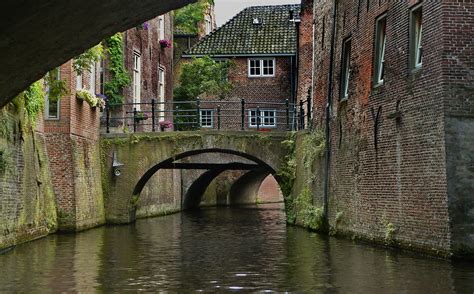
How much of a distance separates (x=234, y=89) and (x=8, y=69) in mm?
32604

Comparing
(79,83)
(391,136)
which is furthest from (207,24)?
(391,136)

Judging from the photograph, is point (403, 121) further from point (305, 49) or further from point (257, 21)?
point (257, 21)

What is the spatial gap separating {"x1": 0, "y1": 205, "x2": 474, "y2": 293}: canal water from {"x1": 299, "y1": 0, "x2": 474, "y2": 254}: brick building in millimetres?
716

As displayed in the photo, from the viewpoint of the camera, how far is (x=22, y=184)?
1747 cm

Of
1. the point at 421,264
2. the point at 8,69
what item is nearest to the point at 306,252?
the point at 421,264

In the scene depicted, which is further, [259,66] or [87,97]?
[259,66]

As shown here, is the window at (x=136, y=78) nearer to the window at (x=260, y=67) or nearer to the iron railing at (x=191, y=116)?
the iron railing at (x=191, y=116)

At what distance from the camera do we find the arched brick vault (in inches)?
194

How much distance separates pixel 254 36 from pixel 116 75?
11942 mm

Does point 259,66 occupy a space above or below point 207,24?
below

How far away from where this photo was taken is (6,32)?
16.5 feet

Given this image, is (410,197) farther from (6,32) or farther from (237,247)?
(6,32)

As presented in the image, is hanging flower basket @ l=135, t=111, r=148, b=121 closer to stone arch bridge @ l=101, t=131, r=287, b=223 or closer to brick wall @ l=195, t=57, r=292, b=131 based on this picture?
stone arch bridge @ l=101, t=131, r=287, b=223

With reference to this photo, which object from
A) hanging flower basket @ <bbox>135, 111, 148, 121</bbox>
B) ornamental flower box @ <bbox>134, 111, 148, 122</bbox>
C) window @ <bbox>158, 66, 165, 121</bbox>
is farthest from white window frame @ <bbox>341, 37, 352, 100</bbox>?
window @ <bbox>158, 66, 165, 121</bbox>
